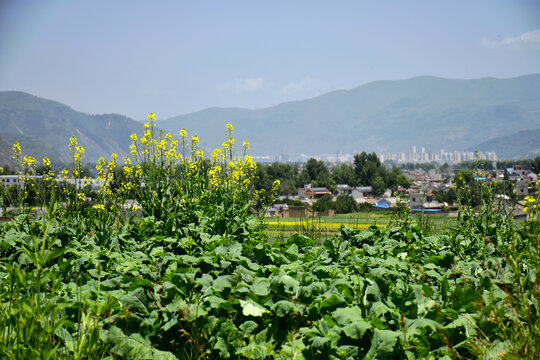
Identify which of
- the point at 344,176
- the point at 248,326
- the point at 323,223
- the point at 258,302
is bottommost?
the point at 323,223

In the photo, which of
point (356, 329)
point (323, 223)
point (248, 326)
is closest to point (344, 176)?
point (323, 223)

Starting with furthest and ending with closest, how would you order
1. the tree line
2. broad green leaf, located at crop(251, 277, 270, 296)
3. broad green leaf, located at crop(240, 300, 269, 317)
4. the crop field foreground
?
the tree line
broad green leaf, located at crop(251, 277, 270, 296)
broad green leaf, located at crop(240, 300, 269, 317)
the crop field foreground

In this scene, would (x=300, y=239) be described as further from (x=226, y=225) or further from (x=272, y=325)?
(x=272, y=325)

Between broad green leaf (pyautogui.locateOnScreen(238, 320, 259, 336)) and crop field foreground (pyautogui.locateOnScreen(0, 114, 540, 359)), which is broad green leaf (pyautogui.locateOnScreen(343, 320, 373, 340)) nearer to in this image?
crop field foreground (pyautogui.locateOnScreen(0, 114, 540, 359))

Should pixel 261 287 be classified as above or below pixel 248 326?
above

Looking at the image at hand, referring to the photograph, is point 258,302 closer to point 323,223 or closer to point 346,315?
point 346,315

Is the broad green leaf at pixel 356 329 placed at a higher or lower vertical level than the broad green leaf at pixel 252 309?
lower

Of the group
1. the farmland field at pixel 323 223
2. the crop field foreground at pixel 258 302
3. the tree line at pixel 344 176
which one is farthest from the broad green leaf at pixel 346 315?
the tree line at pixel 344 176

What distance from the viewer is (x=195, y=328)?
7.88ft

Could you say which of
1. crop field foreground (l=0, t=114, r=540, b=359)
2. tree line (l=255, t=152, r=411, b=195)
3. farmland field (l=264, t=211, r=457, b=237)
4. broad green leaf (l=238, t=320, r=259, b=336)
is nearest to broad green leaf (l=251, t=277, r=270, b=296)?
crop field foreground (l=0, t=114, r=540, b=359)

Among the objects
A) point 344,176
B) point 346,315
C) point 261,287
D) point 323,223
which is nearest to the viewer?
point 346,315

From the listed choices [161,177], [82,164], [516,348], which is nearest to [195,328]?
[516,348]

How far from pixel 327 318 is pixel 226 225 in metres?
2.09

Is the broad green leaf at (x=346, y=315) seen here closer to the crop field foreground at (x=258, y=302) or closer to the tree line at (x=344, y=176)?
the crop field foreground at (x=258, y=302)
